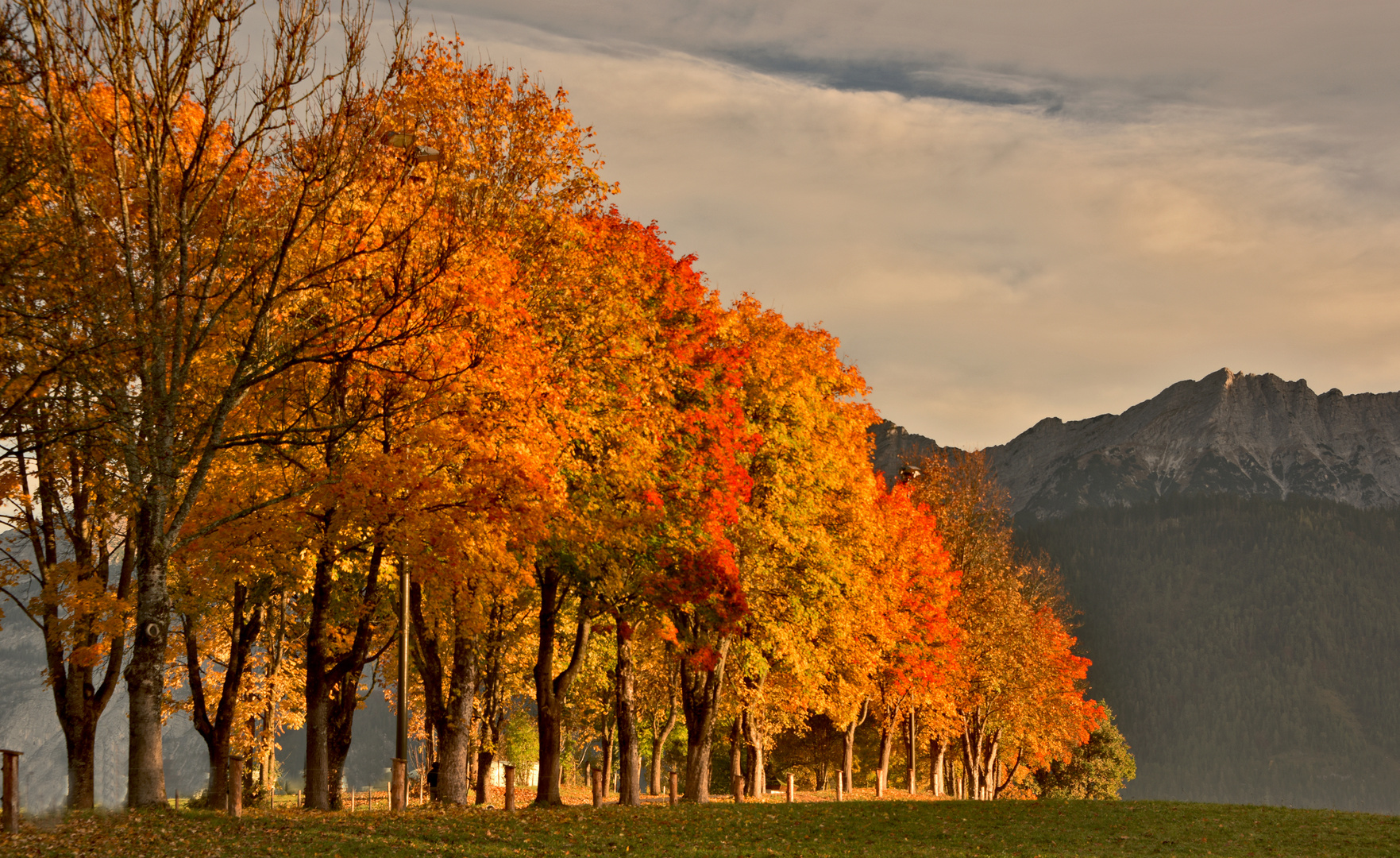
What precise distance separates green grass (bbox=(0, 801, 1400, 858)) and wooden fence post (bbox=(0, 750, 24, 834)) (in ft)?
1.09

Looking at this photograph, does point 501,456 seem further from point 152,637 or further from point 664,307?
point 664,307

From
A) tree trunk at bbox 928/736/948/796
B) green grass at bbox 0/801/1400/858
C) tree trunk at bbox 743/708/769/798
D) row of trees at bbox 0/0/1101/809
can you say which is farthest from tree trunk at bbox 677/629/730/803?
tree trunk at bbox 928/736/948/796

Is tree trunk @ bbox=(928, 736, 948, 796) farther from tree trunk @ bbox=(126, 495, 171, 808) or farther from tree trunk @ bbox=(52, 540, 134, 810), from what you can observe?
tree trunk @ bbox=(126, 495, 171, 808)

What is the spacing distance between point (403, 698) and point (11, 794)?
5.94 metres

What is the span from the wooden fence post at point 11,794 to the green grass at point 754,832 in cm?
33

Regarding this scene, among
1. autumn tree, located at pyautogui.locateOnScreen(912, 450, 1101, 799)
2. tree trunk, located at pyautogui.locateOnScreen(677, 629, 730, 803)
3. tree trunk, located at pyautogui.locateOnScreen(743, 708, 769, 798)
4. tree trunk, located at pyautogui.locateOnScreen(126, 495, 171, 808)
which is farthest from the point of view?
autumn tree, located at pyautogui.locateOnScreen(912, 450, 1101, 799)

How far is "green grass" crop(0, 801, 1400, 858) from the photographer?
52.0 ft

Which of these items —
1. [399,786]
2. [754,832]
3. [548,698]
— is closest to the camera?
[399,786]

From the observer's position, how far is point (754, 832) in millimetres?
22328

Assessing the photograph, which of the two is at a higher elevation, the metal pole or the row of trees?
the row of trees

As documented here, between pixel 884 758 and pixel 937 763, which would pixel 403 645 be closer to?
pixel 884 758

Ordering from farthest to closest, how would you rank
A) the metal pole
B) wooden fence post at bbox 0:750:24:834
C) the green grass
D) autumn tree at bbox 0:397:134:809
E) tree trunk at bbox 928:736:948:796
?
1. tree trunk at bbox 928:736:948:796
2. autumn tree at bbox 0:397:134:809
3. the metal pole
4. the green grass
5. wooden fence post at bbox 0:750:24:834

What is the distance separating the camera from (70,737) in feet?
75.7

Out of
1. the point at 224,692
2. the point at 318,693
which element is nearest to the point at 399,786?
the point at 318,693
